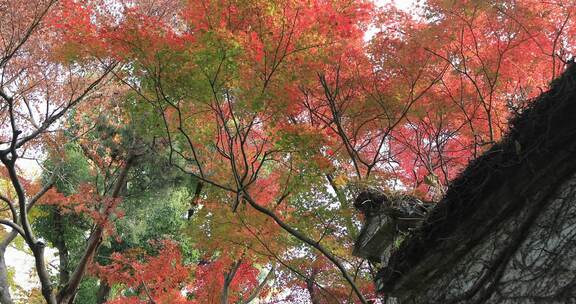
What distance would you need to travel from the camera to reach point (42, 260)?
8.35 m

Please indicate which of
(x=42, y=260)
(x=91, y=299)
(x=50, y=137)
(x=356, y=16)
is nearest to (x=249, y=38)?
(x=356, y=16)

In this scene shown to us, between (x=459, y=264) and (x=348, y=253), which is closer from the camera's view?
(x=459, y=264)

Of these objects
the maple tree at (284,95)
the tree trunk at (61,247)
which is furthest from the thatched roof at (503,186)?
the tree trunk at (61,247)

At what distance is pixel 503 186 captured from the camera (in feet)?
12.8

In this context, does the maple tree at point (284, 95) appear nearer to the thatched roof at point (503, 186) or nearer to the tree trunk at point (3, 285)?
the tree trunk at point (3, 285)

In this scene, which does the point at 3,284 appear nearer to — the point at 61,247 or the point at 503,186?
the point at 61,247

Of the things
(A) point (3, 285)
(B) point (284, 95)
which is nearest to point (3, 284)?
(A) point (3, 285)

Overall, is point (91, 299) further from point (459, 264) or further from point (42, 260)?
point (459, 264)

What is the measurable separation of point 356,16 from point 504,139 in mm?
4620

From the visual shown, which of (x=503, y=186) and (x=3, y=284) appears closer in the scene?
(x=503, y=186)

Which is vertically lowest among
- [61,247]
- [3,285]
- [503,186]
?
[503,186]

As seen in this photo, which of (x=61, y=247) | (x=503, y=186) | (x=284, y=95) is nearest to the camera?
(x=503, y=186)

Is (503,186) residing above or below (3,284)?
below

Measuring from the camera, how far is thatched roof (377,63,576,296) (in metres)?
3.56
